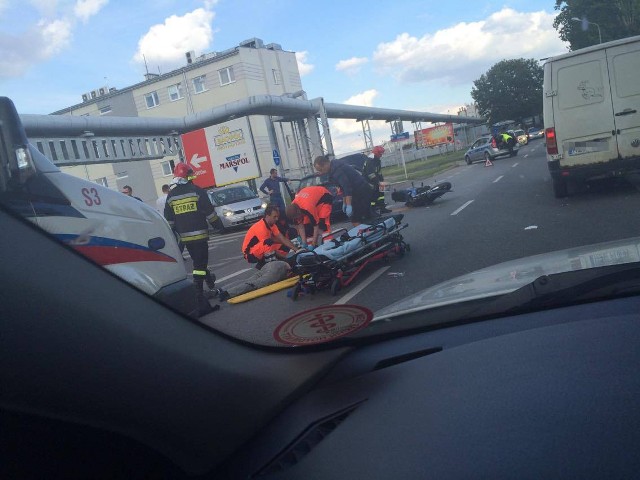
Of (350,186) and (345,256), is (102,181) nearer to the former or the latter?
(345,256)

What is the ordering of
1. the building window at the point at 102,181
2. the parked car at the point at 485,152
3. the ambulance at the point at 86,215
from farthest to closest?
the parked car at the point at 485,152
the building window at the point at 102,181
the ambulance at the point at 86,215

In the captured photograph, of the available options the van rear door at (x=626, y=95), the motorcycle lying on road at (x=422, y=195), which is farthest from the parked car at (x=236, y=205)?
the van rear door at (x=626, y=95)

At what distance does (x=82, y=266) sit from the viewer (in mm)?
1449

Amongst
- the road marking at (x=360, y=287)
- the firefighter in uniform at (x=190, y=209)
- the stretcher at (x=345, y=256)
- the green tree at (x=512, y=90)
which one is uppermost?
the green tree at (x=512, y=90)

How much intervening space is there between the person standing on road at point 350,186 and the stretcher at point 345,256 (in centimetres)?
145

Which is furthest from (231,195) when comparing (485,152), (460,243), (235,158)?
(485,152)

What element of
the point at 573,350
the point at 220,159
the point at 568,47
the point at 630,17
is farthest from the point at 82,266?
the point at 568,47

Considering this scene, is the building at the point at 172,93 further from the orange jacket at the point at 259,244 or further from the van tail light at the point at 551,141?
the van tail light at the point at 551,141

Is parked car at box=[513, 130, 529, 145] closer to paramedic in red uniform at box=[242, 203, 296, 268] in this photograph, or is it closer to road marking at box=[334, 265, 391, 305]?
paramedic in red uniform at box=[242, 203, 296, 268]

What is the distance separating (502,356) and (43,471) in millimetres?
1481

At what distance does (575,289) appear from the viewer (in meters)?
2.22

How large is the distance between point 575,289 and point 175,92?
2.84 m

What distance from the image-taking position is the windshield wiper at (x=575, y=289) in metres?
2.16

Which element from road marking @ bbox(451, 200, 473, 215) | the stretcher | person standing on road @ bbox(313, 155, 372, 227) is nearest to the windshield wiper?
the stretcher
